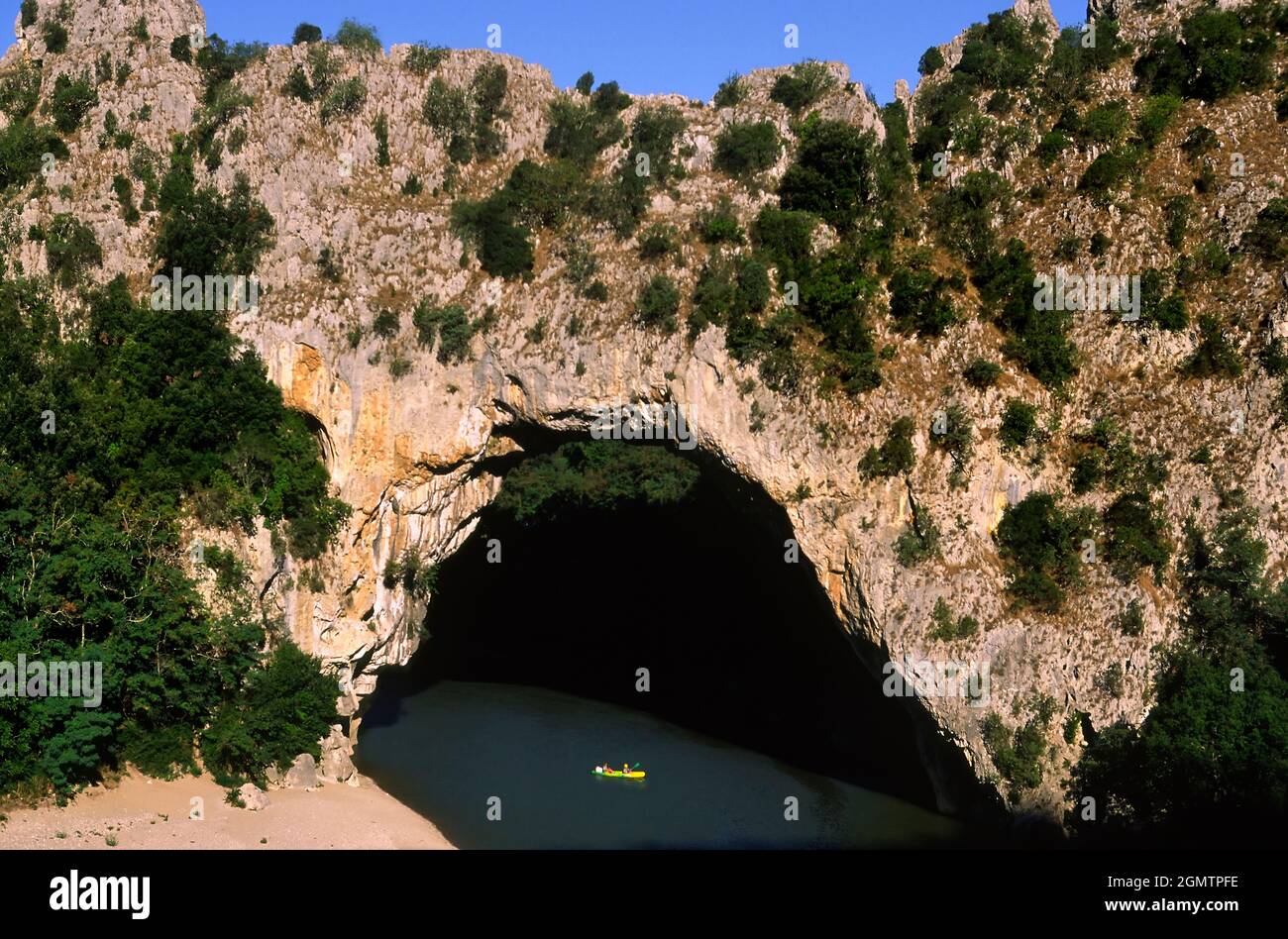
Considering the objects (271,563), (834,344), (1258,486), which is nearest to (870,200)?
(834,344)

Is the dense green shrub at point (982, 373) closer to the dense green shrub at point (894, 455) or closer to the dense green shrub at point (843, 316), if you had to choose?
the dense green shrub at point (894, 455)

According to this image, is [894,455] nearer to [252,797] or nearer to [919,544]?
[919,544]

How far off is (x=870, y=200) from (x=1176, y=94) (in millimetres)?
9508

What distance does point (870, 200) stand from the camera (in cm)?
3462

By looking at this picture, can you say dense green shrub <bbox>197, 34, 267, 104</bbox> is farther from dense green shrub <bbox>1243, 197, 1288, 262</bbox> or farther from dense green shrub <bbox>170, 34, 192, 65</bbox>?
dense green shrub <bbox>1243, 197, 1288, 262</bbox>

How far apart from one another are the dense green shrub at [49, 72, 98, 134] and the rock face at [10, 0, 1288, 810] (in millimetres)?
528

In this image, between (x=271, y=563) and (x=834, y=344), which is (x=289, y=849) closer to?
(x=271, y=563)

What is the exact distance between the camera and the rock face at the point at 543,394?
100.0ft

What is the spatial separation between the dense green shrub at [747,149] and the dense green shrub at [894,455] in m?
9.06

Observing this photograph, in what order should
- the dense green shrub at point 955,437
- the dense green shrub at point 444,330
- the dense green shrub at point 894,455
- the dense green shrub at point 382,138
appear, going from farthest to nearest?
the dense green shrub at point 382,138, the dense green shrub at point 444,330, the dense green shrub at point 955,437, the dense green shrub at point 894,455

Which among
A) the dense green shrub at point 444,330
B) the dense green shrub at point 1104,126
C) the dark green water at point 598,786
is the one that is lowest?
the dark green water at point 598,786

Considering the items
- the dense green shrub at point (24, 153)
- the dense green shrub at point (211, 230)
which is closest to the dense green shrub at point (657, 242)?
the dense green shrub at point (211, 230)

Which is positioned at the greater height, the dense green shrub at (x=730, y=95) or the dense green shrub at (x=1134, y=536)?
the dense green shrub at (x=730, y=95)

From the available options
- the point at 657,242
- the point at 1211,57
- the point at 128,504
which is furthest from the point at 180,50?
the point at 1211,57
